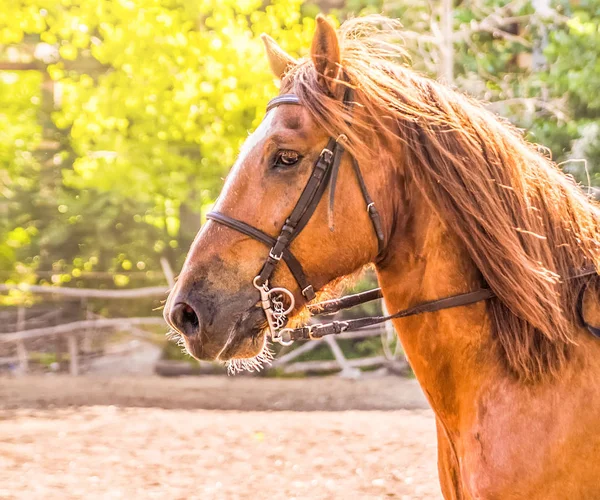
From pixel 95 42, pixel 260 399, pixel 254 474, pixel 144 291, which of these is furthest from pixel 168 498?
pixel 95 42

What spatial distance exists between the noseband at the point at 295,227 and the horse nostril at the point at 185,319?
0.23 meters

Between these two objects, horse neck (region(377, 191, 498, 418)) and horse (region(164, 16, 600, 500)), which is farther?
horse neck (region(377, 191, 498, 418))

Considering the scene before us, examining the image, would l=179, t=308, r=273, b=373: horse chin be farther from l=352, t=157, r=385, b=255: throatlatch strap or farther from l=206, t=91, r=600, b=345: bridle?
l=352, t=157, r=385, b=255: throatlatch strap

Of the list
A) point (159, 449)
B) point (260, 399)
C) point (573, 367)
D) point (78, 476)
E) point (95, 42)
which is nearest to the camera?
point (573, 367)

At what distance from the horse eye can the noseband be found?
77 mm

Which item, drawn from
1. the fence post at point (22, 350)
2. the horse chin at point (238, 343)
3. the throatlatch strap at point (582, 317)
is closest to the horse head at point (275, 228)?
the horse chin at point (238, 343)

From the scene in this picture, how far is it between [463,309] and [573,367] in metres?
0.39

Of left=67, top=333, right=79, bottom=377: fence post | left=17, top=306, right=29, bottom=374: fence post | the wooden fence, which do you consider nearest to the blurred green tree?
the wooden fence

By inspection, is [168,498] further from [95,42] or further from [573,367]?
[95,42]

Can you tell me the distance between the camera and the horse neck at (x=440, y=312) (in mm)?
2529

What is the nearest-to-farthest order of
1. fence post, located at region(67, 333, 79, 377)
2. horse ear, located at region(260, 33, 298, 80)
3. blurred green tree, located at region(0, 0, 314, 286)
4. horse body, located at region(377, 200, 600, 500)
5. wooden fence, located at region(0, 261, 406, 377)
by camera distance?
horse body, located at region(377, 200, 600, 500)
horse ear, located at region(260, 33, 298, 80)
blurred green tree, located at region(0, 0, 314, 286)
wooden fence, located at region(0, 261, 406, 377)
fence post, located at region(67, 333, 79, 377)

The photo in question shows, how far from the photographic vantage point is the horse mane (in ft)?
8.02

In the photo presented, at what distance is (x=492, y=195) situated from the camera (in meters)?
2.50

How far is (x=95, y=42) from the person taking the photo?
1267 centimetres
